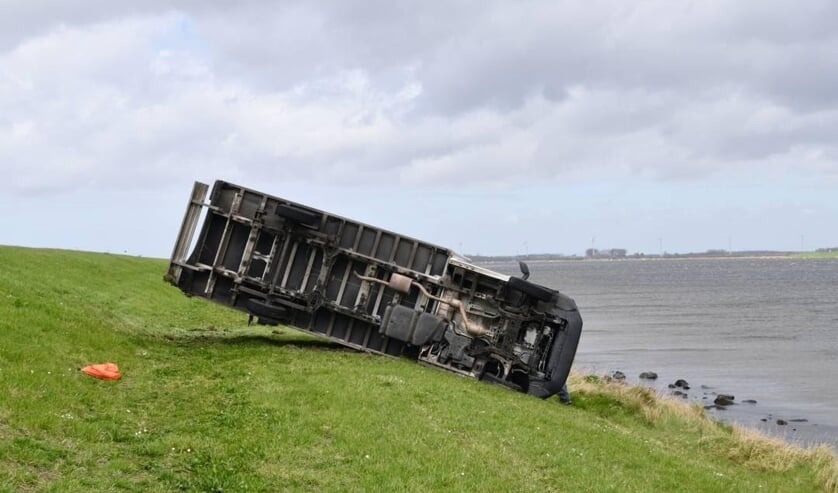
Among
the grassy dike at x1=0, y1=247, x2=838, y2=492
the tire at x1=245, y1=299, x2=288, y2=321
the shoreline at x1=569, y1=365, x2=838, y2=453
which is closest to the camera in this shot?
the grassy dike at x1=0, y1=247, x2=838, y2=492

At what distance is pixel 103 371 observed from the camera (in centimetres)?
1491

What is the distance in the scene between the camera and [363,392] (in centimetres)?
1631

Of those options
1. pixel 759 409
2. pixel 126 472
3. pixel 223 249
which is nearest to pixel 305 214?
pixel 223 249

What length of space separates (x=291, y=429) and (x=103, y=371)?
14.9ft

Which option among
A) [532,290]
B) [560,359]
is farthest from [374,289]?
[560,359]

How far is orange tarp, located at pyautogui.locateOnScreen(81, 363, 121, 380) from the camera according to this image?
14.7 metres

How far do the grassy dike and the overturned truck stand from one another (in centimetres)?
130

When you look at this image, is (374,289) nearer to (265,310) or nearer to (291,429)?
(265,310)

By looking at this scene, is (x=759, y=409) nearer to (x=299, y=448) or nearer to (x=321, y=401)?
(x=321, y=401)

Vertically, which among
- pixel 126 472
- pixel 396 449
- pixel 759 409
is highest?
pixel 759 409

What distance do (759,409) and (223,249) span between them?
2352cm

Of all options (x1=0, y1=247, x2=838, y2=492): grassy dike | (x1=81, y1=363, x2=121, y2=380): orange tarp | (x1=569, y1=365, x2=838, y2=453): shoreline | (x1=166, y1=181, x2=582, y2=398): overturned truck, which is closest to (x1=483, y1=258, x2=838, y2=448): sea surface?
(x1=569, y1=365, x2=838, y2=453): shoreline

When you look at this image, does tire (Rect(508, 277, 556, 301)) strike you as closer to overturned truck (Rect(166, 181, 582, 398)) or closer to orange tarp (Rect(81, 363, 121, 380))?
overturned truck (Rect(166, 181, 582, 398))

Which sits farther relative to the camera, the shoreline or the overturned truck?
the shoreline
